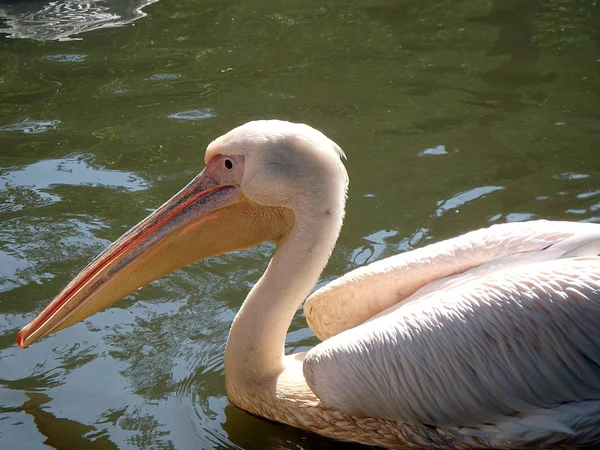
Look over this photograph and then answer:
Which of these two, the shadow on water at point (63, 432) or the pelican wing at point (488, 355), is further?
the shadow on water at point (63, 432)

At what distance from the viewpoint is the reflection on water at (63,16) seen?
25.6ft

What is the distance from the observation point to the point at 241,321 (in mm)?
3584

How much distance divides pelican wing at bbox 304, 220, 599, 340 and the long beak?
0.38m

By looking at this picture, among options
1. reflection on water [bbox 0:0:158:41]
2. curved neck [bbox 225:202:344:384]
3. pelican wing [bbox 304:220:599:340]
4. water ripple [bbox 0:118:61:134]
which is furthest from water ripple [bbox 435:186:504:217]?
reflection on water [bbox 0:0:158:41]

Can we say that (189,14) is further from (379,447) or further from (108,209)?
(379,447)

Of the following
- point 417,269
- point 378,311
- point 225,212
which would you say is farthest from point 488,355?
point 225,212

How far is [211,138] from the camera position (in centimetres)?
596

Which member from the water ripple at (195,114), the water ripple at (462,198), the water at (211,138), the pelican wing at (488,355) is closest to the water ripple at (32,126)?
the water at (211,138)

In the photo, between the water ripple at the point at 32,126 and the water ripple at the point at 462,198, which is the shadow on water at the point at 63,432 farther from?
the water ripple at the point at 32,126

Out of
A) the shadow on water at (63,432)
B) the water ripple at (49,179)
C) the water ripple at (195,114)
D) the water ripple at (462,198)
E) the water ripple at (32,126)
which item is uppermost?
the water ripple at (195,114)

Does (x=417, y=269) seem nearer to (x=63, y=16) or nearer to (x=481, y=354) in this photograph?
(x=481, y=354)

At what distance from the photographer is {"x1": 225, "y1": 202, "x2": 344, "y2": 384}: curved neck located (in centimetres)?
352

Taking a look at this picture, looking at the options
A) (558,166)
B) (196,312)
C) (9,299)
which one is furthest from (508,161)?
(9,299)

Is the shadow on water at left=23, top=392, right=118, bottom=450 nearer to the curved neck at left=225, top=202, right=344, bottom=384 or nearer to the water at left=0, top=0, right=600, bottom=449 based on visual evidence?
the water at left=0, top=0, right=600, bottom=449
